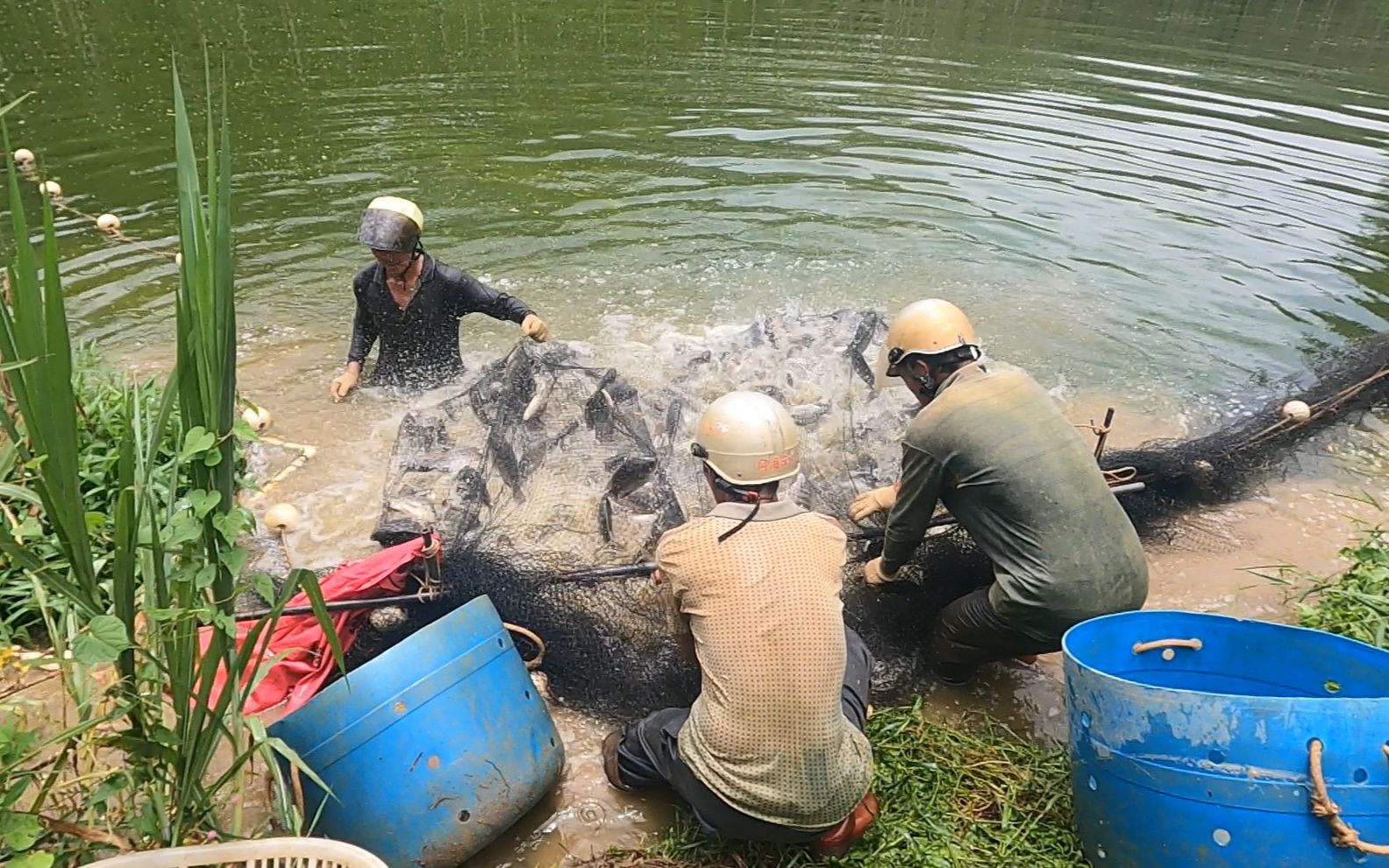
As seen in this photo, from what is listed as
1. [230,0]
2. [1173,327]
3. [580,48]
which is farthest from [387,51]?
[1173,327]

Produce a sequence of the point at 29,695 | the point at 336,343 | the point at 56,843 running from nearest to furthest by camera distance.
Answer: the point at 56,843 → the point at 29,695 → the point at 336,343

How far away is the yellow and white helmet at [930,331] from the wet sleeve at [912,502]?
0.43 metres

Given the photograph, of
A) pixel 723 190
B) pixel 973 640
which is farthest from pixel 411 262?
pixel 723 190

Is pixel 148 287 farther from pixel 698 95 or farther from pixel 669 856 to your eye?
pixel 698 95

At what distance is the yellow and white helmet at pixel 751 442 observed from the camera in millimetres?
2879

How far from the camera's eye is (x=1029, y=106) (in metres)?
12.8

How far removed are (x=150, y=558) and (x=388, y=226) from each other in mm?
3136

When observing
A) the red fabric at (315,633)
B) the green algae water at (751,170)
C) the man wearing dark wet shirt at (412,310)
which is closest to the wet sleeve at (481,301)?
the man wearing dark wet shirt at (412,310)

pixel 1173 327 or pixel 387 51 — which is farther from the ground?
pixel 387 51

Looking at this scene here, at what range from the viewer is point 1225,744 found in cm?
234

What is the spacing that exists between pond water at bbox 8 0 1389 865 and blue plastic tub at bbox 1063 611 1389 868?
0.94 metres

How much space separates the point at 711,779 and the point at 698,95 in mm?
12058

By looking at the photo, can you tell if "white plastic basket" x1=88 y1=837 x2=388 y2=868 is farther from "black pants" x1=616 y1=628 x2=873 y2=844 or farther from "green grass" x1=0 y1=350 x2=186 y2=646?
"black pants" x1=616 y1=628 x2=873 y2=844

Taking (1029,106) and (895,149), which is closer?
(895,149)
